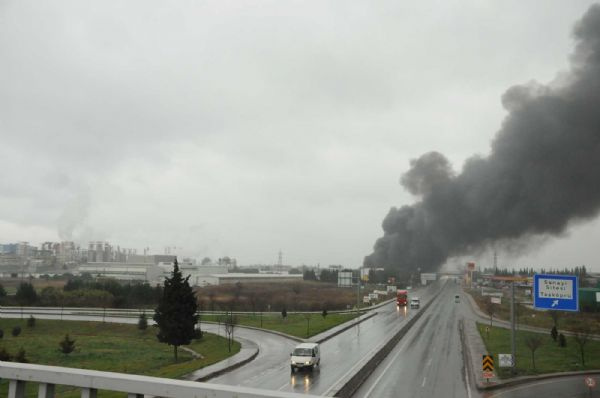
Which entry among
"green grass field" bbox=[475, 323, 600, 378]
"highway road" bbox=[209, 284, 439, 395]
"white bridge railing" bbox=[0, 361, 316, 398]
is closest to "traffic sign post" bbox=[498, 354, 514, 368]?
"green grass field" bbox=[475, 323, 600, 378]

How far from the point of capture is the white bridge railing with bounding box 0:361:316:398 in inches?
121

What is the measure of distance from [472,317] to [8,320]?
181 ft

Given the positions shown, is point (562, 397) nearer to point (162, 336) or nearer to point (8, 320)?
point (162, 336)

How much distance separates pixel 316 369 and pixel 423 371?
603cm

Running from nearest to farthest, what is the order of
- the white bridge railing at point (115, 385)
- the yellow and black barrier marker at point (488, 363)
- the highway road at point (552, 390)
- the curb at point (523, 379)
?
1. the white bridge railing at point (115, 385)
2. the highway road at point (552, 390)
3. the curb at point (523, 379)
4. the yellow and black barrier marker at point (488, 363)

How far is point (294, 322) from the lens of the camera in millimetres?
51281

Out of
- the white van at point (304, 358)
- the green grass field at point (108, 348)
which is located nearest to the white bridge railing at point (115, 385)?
the green grass field at point (108, 348)

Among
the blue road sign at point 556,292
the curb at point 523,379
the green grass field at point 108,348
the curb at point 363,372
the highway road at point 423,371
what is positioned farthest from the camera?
the green grass field at point 108,348

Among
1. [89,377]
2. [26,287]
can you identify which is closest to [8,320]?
[26,287]

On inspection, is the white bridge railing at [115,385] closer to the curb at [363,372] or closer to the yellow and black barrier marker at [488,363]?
the curb at [363,372]

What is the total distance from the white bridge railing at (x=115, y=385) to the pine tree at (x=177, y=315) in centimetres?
3009

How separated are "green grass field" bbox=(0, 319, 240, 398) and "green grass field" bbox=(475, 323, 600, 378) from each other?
18.5 metres

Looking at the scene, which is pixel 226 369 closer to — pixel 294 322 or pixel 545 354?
pixel 545 354

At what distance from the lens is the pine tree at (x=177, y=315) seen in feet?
108
